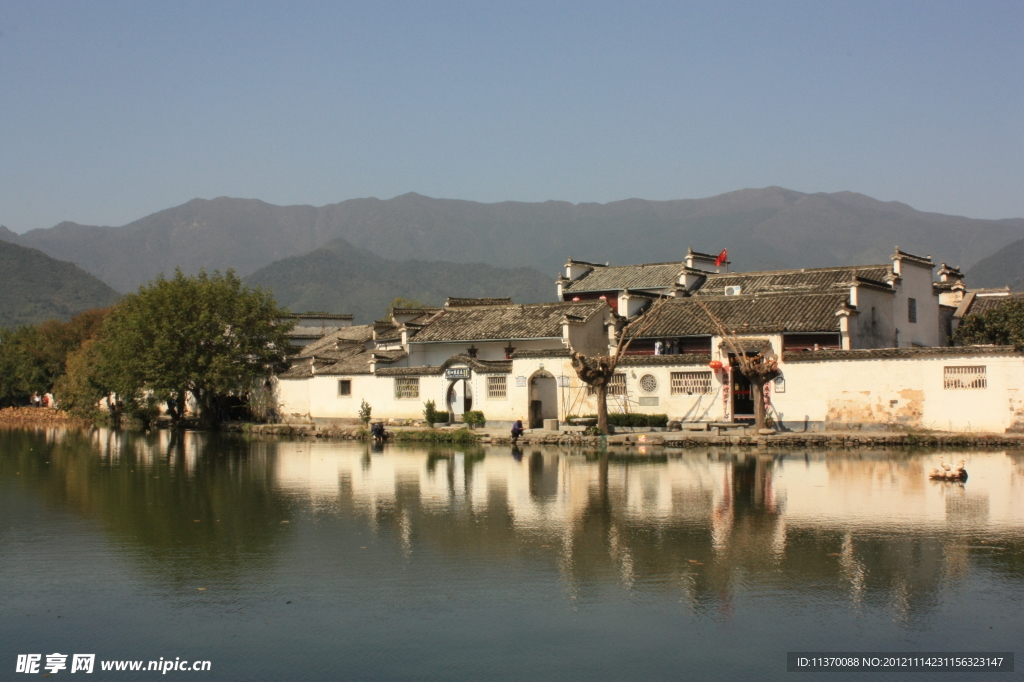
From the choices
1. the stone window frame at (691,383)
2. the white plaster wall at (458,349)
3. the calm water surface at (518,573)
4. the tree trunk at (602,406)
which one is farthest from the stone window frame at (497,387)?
the calm water surface at (518,573)

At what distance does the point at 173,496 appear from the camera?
65.8 ft

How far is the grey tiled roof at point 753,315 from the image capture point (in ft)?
108

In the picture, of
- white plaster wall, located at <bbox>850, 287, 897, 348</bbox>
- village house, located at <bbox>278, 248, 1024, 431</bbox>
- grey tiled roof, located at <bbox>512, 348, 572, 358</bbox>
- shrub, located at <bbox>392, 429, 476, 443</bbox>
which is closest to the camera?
village house, located at <bbox>278, 248, 1024, 431</bbox>

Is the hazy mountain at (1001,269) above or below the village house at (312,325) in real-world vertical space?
above

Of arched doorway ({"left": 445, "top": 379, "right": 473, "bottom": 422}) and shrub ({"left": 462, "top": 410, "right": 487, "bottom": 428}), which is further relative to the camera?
arched doorway ({"left": 445, "top": 379, "right": 473, "bottom": 422})

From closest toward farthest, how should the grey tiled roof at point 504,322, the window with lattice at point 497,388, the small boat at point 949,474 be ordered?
1. the small boat at point 949,474
2. the window with lattice at point 497,388
3. the grey tiled roof at point 504,322

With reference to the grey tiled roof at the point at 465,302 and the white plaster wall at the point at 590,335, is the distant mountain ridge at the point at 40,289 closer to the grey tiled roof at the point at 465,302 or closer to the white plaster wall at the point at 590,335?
the grey tiled roof at the point at 465,302

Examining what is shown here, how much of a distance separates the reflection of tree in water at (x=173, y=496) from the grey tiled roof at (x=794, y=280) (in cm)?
2134

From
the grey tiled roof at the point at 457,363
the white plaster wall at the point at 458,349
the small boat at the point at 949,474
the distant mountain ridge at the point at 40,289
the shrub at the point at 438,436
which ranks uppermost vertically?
the distant mountain ridge at the point at 40,289

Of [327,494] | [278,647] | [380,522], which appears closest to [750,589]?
[278,647]

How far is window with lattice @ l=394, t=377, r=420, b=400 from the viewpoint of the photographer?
1555 inches

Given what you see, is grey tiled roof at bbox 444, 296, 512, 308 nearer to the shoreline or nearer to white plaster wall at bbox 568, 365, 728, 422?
the shoreline

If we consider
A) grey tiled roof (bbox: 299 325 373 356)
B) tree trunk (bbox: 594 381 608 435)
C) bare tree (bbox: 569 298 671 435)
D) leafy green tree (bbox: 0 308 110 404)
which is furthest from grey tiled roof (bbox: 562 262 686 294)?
leafy green tree (bbox: 0 308 110 404)

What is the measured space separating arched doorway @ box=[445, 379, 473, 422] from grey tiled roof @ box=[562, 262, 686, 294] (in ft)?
37.6
